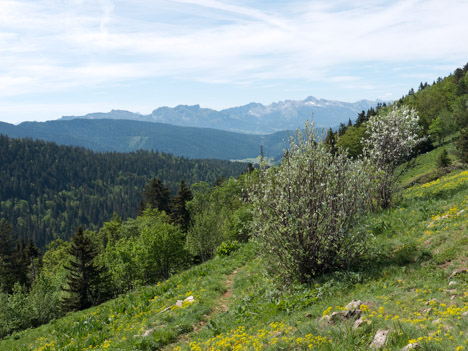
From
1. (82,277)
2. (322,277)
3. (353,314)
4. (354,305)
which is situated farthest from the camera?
(82,277)

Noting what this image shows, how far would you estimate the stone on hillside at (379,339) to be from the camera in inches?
Answer: 285

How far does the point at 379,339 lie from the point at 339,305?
106 inches

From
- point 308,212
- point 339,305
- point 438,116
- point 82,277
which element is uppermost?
point 438,116

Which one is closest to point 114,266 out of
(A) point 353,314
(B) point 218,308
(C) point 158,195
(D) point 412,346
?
(C) point 158,195

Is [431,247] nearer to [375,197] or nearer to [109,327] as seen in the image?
[375,197]

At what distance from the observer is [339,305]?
1007cm

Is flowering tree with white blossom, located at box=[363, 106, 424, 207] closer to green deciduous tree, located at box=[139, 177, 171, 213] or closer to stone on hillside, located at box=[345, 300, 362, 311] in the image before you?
stone on hillside, located at box=[345, 300, 362, 311]

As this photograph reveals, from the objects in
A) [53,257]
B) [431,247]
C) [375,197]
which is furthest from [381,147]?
[53,257]

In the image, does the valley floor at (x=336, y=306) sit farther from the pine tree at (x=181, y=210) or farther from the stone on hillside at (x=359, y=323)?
the pine tree at (x=181, y=210)

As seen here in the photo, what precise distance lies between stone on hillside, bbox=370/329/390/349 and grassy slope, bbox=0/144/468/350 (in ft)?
0.46

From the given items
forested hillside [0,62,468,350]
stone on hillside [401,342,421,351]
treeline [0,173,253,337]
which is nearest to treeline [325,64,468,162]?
treeline [0,173,253,337]

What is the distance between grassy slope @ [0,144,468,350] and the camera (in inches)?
312

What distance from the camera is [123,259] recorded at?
5472cm

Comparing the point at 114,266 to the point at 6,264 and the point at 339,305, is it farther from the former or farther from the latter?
the point at 339,305
